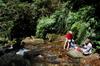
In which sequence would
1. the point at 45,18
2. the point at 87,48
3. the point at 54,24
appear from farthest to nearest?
1. the point at 45,18
2. the point at 54,24
3. the point at 87,48

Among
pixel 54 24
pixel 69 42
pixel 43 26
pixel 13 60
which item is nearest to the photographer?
pixel 13 60

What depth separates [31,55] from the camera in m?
18.7

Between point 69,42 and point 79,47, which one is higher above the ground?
point 69,42

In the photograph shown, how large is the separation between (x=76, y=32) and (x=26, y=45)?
3.68 meters

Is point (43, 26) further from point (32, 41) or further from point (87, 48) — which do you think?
point (87, 48)

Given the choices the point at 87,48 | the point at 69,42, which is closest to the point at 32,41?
the point at 69,42

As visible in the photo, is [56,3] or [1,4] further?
[56,3]

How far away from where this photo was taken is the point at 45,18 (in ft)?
79.1

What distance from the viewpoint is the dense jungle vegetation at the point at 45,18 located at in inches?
843

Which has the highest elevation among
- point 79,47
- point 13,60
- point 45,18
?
point 45,18

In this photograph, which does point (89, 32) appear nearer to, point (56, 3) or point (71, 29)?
point (71, 29)

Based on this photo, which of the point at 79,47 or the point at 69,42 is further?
the point at 69,42

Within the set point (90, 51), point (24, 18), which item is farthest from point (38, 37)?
point (90, 51)

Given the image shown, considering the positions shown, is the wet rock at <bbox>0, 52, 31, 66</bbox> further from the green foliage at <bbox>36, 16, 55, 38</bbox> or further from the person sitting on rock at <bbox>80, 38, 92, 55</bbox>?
the green foliage at <bbox>36, 16, 55, 38</bbox>
